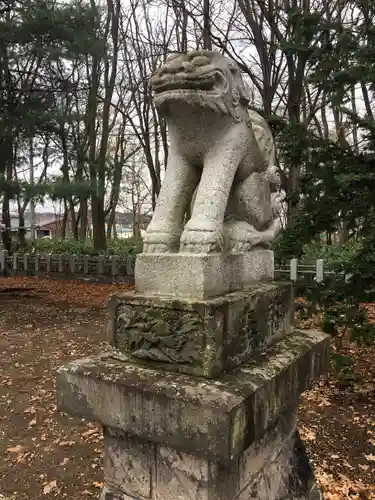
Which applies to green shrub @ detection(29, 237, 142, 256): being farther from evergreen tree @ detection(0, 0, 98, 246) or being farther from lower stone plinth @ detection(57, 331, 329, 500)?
lower stone plinth @ detection(57, 331, 329, 500)

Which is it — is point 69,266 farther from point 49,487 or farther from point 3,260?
point 49,487

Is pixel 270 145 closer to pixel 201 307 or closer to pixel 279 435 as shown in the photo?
pixel 201 307

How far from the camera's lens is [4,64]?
9.49 m

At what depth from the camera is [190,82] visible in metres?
1.98

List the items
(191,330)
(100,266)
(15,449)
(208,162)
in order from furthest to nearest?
(100,266) → (15,449) → (208,162) → (191,330)

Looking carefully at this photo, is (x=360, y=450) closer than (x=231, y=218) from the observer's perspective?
No

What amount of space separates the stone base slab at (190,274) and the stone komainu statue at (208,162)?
66 mm

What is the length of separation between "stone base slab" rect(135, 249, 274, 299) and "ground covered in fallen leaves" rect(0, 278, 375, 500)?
210 centimetres

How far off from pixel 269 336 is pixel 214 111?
1232 millimetres

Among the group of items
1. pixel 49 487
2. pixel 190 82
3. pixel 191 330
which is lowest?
pixel 49 487

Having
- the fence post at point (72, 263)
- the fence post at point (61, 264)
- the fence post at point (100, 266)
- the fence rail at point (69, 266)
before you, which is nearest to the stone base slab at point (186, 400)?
the fence rail at point (69, 266)

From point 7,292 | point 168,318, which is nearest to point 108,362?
point 168,318

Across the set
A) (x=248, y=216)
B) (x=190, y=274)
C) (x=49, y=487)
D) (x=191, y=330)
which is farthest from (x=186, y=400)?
(x=49, y=487)

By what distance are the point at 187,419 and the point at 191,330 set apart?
14.5 inches
